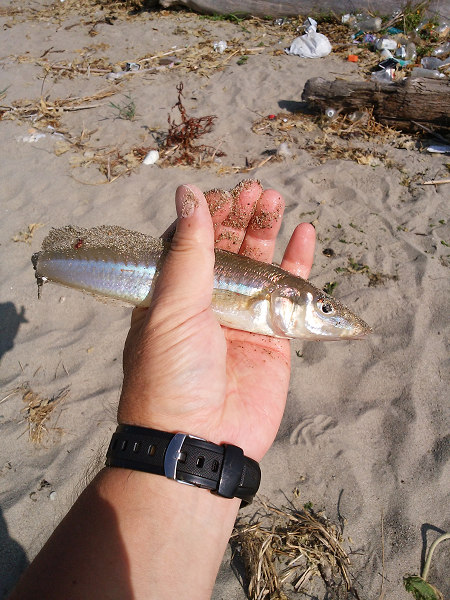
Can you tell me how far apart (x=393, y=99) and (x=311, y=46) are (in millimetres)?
3441

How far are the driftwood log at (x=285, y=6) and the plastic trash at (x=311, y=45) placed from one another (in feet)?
4.66

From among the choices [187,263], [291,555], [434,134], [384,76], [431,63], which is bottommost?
[291,555]

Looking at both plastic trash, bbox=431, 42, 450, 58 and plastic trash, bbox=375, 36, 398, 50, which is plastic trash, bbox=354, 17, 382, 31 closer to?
plastic trash, bbox=375, 36, 398, 50

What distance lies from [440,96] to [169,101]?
15.7ft

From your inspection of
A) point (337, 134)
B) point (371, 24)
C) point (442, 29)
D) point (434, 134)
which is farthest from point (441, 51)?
point (337, 134)

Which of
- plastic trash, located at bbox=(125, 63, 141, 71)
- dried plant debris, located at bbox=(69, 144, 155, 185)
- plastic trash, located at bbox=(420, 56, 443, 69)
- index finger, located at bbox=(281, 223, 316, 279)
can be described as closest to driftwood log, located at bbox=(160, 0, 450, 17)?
plastic trash, located at bbox=(420, 56, 443, 69)

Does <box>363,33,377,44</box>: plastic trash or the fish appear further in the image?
<box>363,33,377,44</box>: plastic trash

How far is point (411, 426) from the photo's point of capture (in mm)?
3133

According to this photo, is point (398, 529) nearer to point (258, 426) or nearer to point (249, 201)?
point (258, 426)

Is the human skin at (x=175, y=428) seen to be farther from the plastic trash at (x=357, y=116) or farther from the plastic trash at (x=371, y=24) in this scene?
the plastic trash at (x=371, y=24)

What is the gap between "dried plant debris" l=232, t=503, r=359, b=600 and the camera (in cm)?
243

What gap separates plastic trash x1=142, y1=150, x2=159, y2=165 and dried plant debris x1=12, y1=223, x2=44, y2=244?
1.91m

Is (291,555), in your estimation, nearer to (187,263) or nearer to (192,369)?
(192,369)

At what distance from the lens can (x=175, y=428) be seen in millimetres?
2137
